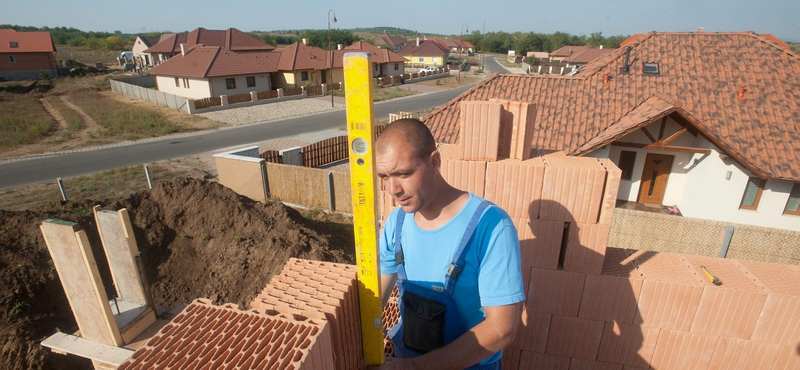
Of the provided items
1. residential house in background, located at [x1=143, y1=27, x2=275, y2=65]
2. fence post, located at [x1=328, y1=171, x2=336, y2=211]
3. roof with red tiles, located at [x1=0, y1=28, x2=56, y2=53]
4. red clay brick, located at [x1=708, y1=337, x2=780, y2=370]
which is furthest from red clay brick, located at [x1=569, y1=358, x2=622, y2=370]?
roof with red tiles, located at [x1=0, y1=28, x2=56, y2=53]

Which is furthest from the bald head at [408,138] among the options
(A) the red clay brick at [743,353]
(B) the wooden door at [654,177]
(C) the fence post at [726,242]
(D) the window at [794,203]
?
(D) the window at [794,203]

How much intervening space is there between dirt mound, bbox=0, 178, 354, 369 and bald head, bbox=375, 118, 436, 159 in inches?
240

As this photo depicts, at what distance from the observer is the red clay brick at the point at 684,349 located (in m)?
4.14

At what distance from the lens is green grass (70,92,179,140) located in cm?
2270

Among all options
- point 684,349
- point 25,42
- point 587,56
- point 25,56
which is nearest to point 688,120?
point 684,349

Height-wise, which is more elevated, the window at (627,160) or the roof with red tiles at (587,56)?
the roof with red tiles at (587,56)

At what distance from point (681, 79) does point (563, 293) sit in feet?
37.0

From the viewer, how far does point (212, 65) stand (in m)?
30.2

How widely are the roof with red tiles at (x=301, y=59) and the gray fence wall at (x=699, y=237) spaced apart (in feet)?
104

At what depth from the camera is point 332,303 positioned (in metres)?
2.10

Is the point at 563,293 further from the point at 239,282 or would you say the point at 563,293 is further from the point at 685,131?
the point at 685,131

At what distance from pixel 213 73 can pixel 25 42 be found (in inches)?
1377

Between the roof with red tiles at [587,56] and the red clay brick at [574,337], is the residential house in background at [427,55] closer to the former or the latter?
the roof with red tiles at [587,56]

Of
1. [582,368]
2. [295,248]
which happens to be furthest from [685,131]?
[295,248]
